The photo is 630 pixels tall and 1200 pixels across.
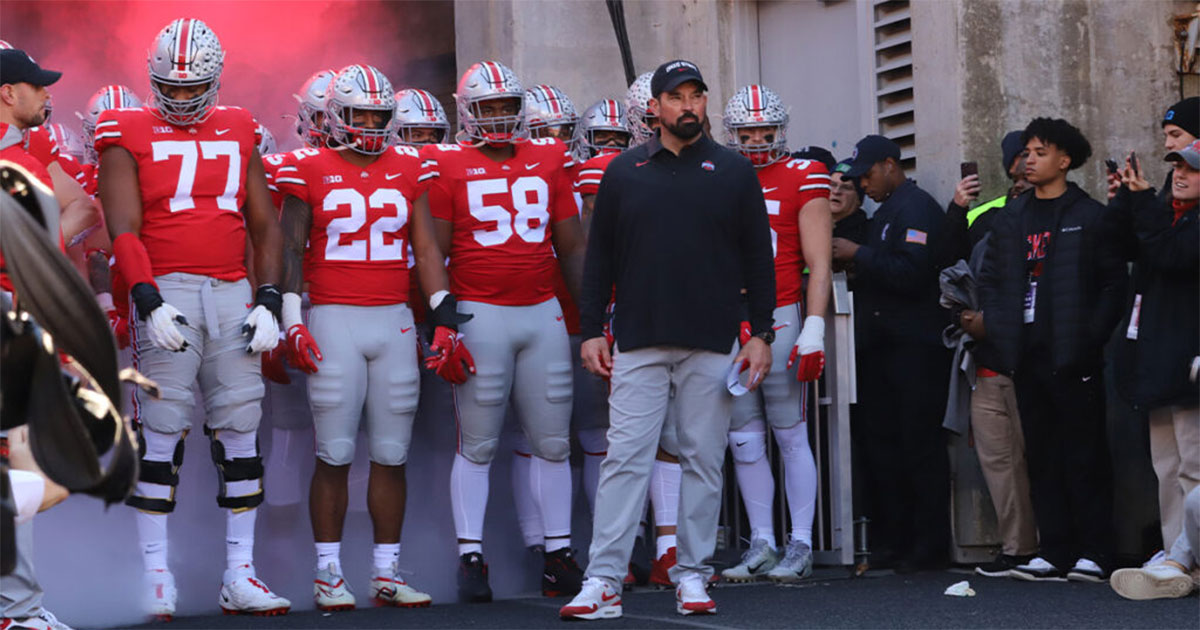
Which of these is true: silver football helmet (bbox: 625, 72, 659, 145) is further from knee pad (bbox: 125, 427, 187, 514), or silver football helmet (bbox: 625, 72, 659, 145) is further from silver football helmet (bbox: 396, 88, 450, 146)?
knee pad (bbox: 125, 427, 187, 514)

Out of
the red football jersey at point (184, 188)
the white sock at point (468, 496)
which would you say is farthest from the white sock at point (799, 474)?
the red football jersey at point (184, 188)

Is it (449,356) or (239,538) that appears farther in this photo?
(449,356)

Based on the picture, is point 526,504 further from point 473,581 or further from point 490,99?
point 490,99

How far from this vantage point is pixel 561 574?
23.3 ft

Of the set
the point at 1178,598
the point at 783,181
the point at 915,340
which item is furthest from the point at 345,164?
the point at 1178,598

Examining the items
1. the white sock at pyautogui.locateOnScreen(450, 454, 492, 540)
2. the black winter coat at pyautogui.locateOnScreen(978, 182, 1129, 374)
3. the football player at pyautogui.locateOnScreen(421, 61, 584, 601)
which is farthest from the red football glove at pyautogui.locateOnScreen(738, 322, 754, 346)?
the black winter coat at pyautogui.locateOnScreen(978, 182, 1129, 374)

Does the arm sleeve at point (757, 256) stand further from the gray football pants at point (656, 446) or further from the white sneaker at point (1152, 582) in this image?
the white sneaker at point (1152, 582)

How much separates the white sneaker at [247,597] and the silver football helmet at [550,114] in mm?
2462

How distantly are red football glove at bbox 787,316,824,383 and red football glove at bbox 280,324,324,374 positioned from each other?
6.04 feet

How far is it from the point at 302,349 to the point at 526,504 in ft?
4.08

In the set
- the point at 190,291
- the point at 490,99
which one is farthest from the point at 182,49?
the point at 490,99

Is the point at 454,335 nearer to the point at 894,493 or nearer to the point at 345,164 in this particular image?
the point at 345,164

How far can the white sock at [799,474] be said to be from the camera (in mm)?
7426

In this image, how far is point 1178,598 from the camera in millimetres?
6406
